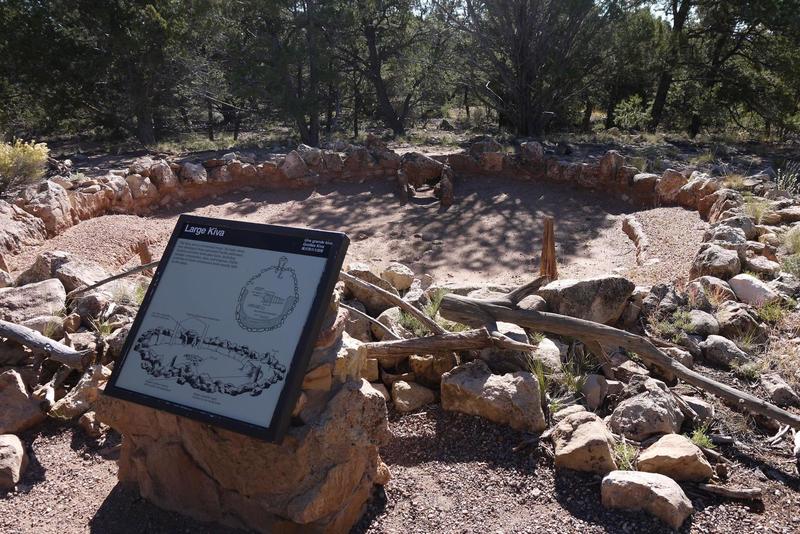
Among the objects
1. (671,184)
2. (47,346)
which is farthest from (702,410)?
(671,184)

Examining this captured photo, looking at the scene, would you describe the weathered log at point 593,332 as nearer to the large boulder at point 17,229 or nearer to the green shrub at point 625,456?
the green shrub at point 625,456

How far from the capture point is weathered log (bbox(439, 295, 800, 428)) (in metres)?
3.12

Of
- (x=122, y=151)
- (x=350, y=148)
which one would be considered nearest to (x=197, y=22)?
(x=122, y=151)

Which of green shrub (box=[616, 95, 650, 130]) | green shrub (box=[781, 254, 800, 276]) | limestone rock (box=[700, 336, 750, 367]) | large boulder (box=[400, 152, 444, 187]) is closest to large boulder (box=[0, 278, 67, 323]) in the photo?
limestone rock (box=[700, 336, 750, 367])

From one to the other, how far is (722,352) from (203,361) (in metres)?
3.11

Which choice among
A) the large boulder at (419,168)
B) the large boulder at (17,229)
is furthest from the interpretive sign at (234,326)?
the large boulder at (419,168)

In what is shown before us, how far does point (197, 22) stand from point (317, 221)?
317 inches

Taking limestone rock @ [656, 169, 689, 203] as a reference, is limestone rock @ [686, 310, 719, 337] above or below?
below

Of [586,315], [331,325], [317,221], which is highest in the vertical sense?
[331,325]

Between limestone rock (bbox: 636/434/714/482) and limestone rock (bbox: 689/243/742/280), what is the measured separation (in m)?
2.62

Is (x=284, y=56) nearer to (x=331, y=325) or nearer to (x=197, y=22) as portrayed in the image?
(x=197, y=22)

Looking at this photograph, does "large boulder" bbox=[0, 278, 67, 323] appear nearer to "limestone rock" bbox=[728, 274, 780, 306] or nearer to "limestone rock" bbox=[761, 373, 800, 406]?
"limestone rock" bbox=[761, 373, 800, 406]

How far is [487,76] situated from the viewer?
1452 cm

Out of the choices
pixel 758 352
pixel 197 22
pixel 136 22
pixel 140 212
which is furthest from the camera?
pixel 197 22
